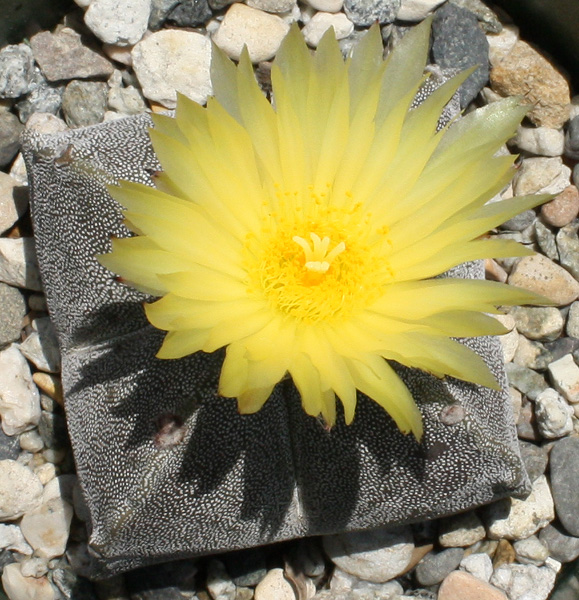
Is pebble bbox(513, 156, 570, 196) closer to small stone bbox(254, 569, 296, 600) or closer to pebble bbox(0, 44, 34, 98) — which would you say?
small stone bbox(254, 569, 296, 600)

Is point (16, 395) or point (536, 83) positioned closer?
point (16, 395)

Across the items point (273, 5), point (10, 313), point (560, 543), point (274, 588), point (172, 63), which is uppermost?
point (273, 5)

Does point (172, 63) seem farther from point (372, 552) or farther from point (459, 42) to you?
point (372, 552)

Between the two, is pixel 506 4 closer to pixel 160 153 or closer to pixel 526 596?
pixel 160 153

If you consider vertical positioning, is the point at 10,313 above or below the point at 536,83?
below

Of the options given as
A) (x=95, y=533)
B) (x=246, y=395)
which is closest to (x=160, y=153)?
(x=246, y=395)

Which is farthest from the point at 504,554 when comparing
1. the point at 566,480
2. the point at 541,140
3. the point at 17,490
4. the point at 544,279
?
the point at 17,490
